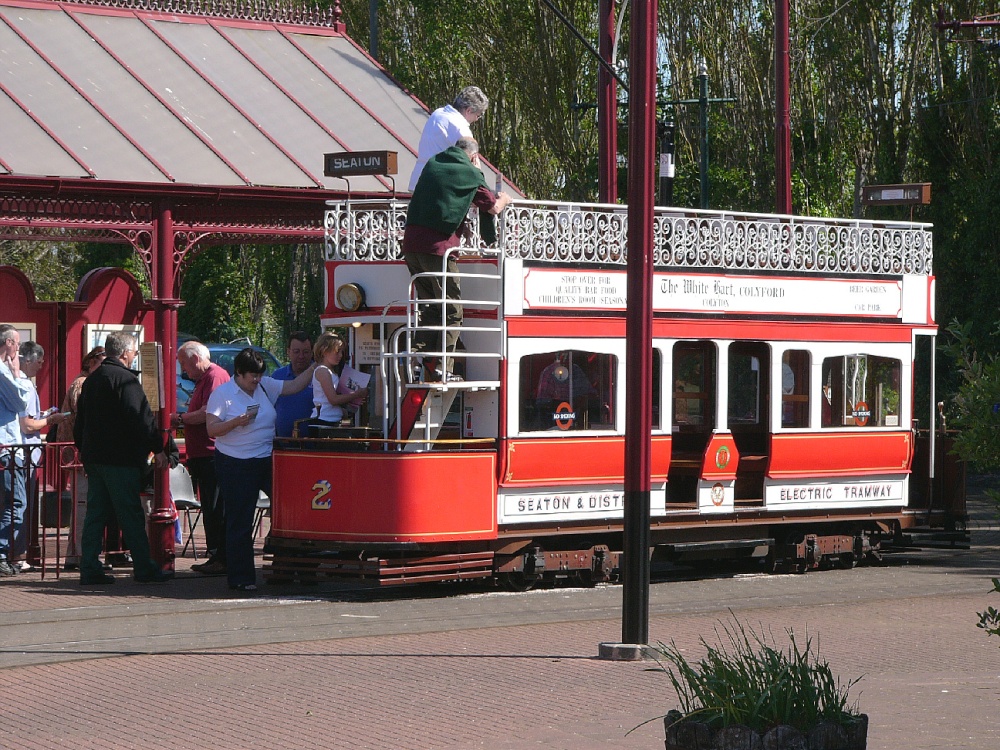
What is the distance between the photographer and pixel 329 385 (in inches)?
514

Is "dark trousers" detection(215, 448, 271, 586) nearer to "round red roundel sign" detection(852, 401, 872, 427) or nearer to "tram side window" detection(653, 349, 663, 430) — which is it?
"tram side window" detection(653, 349, 663, 430)

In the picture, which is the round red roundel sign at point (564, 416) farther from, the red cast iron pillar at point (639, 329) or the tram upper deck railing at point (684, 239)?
the red cast iron pillar at point (639, 329)

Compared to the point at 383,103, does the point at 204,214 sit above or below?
below

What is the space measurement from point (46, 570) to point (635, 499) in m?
6.31

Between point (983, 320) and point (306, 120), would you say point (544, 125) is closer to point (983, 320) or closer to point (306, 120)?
point (983, 320)

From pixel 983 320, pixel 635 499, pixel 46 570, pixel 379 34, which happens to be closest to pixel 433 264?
pixel 635 499

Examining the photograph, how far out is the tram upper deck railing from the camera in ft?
43.4

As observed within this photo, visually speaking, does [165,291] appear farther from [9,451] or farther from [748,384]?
[748,384]

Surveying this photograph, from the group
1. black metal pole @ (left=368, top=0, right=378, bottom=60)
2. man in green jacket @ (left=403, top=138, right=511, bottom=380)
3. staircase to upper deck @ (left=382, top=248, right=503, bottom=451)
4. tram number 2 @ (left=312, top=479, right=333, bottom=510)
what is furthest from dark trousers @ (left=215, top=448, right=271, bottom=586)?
black metal pole @ (left=368, top=0, right=378, bottom=60)

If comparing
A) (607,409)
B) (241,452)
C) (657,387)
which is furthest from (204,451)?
(657,387)

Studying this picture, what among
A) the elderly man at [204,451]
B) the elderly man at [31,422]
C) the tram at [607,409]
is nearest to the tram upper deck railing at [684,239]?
the tram at [607,409]

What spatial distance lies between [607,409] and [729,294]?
165 centimetres

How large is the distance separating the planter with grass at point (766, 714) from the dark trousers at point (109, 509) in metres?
7.77

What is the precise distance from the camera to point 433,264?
12633 millimetres
